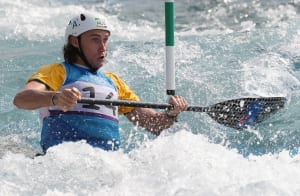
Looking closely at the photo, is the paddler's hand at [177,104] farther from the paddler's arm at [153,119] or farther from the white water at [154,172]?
the white water at [154,172]

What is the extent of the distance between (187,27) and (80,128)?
21.6 ft

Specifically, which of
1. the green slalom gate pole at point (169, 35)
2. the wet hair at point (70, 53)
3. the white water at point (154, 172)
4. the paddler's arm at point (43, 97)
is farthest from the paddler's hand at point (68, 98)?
the green slalom gate pole at point (169, 35)

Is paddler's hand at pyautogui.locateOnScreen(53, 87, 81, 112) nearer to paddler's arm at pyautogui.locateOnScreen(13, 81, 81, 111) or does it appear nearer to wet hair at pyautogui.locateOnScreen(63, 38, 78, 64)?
paddler's arm at pyautogui.locateOnScreen(13, 81, 81, 111)

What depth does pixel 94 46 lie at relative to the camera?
437 centimetres

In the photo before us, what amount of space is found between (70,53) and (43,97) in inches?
20.7

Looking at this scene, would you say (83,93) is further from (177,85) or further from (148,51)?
(148,51)

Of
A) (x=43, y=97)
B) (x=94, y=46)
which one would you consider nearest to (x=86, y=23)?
(x=94, y=46)

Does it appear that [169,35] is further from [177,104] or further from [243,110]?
[243,110]

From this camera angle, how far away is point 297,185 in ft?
10.9

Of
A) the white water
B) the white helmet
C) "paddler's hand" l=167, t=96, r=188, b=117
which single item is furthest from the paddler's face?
the white water

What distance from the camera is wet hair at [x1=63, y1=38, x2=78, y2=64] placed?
14.4 ft

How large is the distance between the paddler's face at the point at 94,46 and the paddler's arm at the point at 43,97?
14.5 inches

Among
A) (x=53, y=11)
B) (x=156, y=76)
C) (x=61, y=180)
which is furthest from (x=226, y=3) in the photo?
(x=61, y=180)

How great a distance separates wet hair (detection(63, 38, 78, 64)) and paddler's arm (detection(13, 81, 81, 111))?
31 cm
